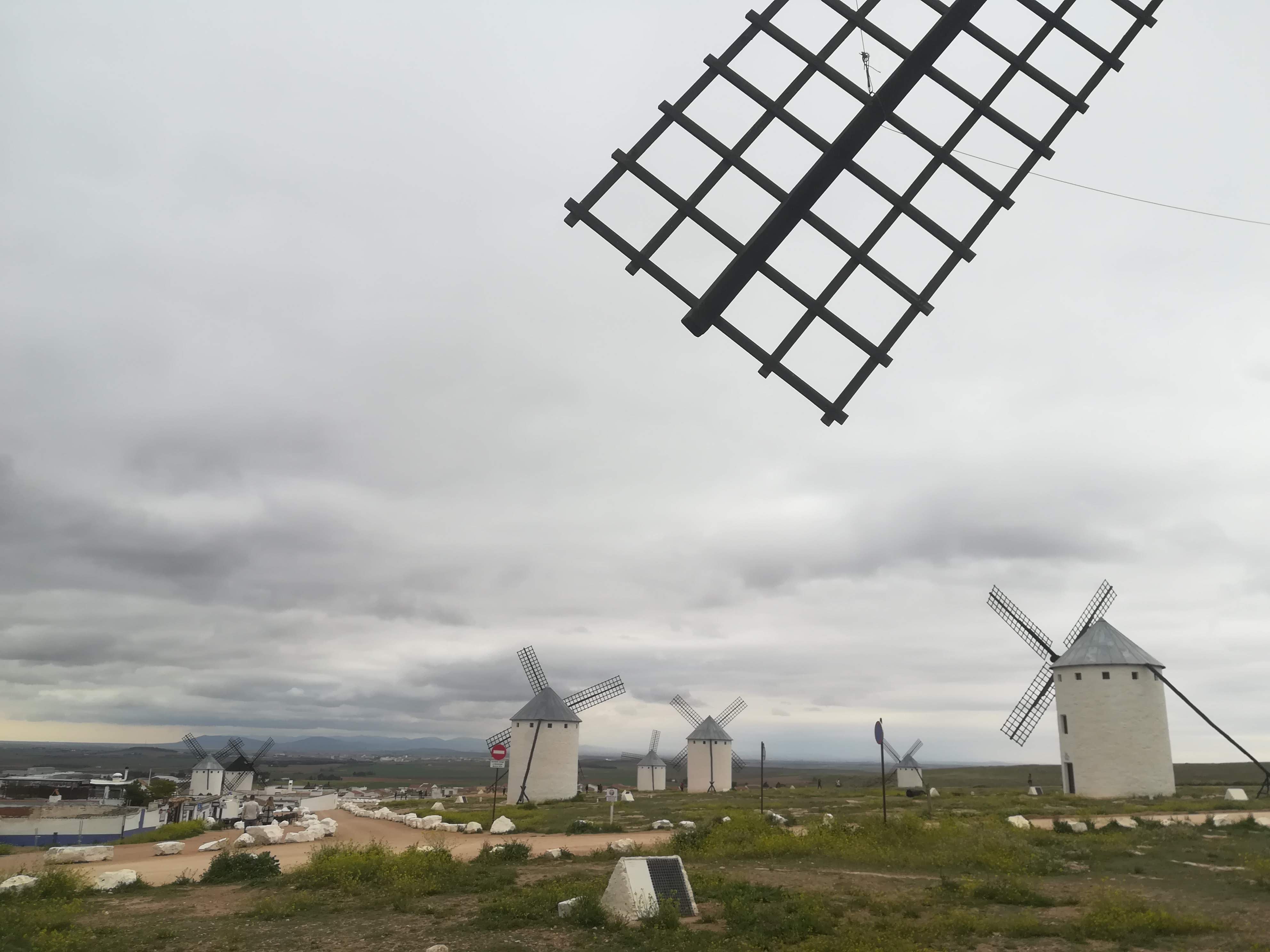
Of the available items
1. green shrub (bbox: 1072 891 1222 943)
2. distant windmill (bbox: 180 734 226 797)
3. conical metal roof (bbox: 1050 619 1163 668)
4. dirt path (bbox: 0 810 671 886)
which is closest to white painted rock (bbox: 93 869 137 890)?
dirt path (bbox: 0 810 671 886)

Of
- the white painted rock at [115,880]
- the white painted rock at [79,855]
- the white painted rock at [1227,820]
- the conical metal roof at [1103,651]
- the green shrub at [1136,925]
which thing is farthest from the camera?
the conical metal roof at [1103,651]

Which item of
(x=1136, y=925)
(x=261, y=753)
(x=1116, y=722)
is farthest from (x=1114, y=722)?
(x=261, y=753)

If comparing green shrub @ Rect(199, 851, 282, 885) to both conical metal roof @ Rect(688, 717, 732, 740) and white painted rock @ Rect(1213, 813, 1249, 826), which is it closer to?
white painted rock @ Rect(1213, 813, 1249, 826)

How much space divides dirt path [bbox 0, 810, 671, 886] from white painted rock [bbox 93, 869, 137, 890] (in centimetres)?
50

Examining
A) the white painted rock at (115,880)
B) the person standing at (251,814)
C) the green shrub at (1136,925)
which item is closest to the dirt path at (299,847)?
the white painted rock at (115,880)

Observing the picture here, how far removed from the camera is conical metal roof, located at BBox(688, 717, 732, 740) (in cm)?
5762

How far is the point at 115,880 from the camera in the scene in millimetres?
14555

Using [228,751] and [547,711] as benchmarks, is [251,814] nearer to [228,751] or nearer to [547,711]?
[547,711]

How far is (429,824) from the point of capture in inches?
1079

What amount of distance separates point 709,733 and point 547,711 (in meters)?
19.3

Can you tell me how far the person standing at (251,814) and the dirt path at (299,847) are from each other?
3715mm

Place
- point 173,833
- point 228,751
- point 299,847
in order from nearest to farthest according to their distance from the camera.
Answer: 1. point 299,847
2. point 173,833
3. point 228,751

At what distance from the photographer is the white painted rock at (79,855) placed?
18422 mm

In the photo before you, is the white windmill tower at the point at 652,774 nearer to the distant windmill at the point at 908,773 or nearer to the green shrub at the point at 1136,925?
the distant windmill at the point at 908,773
